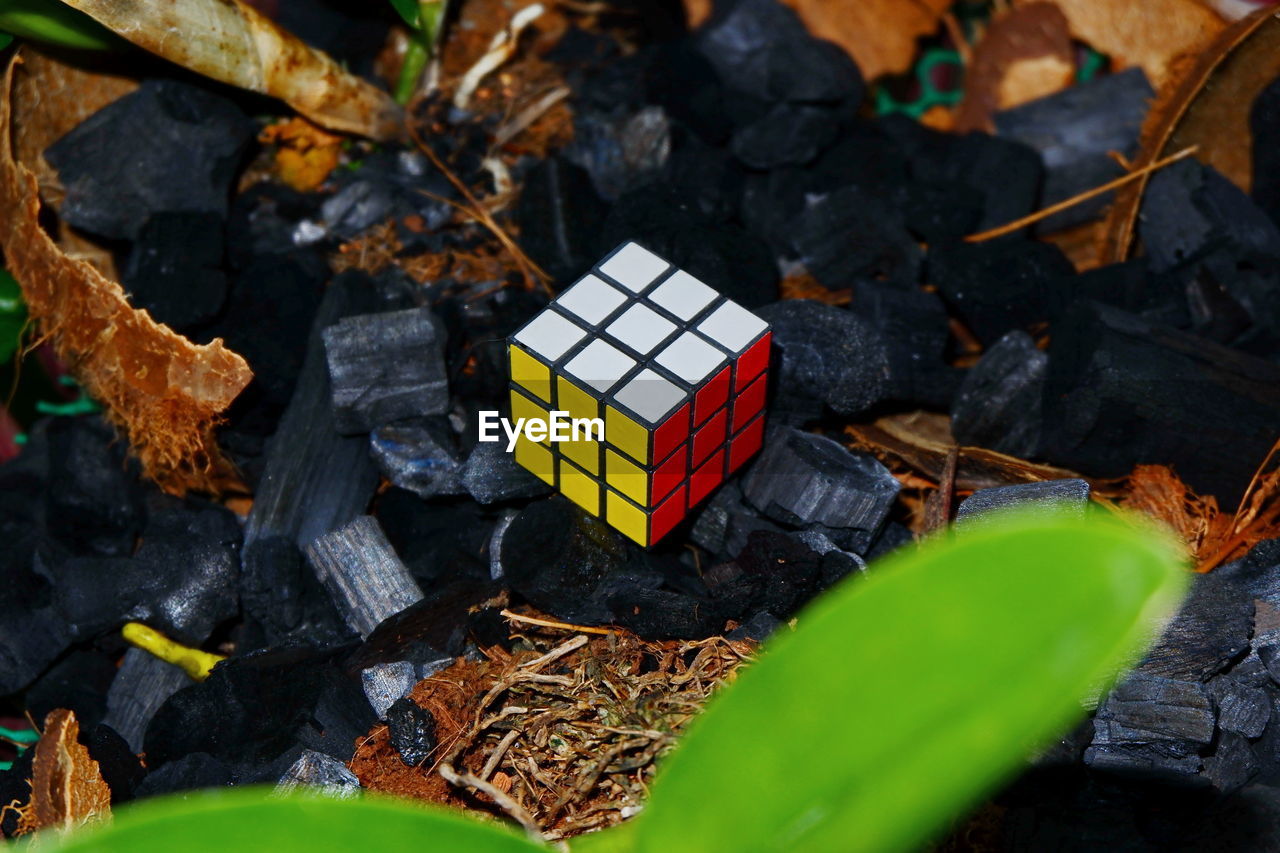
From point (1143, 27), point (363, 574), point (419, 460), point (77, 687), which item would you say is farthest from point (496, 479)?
point (1143, 27)

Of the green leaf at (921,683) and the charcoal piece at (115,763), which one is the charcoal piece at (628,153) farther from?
the green leaf at (921,683)

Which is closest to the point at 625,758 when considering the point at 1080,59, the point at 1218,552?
the point at 1218,552

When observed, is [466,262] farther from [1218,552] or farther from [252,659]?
[1218,552]

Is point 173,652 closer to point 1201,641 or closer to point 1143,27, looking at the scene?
point 1201,641

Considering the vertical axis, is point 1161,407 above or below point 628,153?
below

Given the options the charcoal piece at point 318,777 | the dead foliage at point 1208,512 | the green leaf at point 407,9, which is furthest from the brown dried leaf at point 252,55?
the dead foliage at point 1208,512

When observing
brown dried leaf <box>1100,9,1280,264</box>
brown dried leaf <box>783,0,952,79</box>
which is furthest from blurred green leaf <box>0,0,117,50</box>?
brown dried leaf <box>1100,9,1280,264</box>
